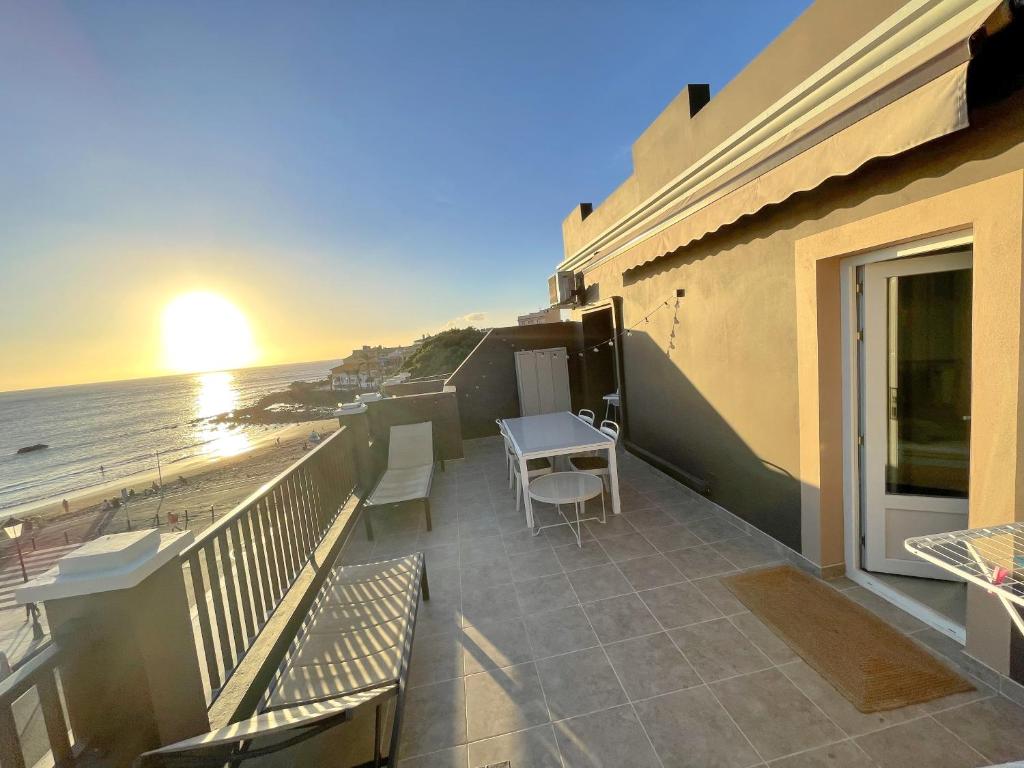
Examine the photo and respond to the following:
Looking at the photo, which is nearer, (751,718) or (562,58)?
(751,718)

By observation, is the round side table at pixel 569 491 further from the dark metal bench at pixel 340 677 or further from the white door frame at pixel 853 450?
the white door frame at pixel 853 450

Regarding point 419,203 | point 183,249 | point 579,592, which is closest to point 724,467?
point 579,592

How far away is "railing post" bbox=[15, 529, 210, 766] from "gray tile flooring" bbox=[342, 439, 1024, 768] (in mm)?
1085

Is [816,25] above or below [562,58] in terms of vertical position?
below

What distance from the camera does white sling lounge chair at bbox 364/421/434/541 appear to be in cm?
466

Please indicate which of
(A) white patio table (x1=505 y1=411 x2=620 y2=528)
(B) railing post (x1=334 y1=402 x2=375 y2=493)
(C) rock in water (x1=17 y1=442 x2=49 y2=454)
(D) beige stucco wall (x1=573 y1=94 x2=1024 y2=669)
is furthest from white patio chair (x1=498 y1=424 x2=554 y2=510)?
(C) rock in water (x1=17 y1=442 x2=49 y2=454)

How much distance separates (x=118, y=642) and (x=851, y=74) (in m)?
4.29

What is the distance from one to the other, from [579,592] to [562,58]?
8.22 meters

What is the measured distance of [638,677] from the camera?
2.30 metres

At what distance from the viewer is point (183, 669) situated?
1.61 meters

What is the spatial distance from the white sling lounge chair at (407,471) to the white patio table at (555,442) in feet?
3.87

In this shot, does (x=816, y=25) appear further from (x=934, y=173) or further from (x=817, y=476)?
(x=817, y=476)

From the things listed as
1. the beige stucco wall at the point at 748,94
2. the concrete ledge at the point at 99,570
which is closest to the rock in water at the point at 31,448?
the concrete ledge at the point at 99,570

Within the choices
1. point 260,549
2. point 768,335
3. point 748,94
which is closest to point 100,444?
point 260,549
